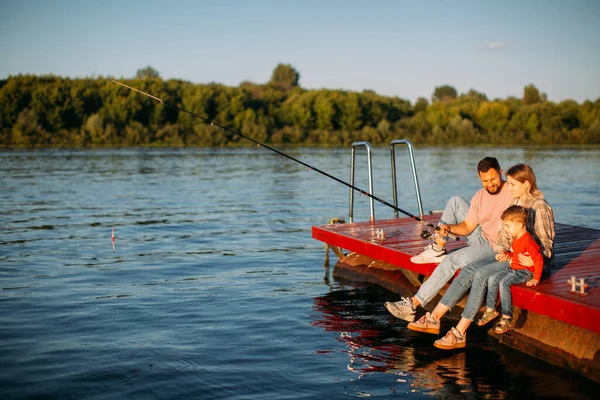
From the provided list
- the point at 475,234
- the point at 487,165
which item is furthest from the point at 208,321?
the point at 487,165

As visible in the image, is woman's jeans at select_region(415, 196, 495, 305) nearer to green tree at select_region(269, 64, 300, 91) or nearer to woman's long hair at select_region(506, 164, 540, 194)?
woman's long hair at select_region(506, 164, 540, 194)

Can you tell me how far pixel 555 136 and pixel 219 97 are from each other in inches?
1279

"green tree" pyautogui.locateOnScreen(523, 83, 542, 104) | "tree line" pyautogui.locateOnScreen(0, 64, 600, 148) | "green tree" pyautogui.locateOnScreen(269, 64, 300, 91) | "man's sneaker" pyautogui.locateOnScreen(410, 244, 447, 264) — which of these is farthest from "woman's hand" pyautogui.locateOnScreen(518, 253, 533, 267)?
"green tree" pyautogui.locateOnScreen(269, 64, 300, 91)

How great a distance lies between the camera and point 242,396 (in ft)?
19.1

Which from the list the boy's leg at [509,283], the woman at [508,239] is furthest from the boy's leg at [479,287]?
the boy's leg at [509,283]

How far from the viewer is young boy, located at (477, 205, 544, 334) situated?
6242 millimetres

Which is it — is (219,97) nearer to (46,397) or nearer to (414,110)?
(414,110)

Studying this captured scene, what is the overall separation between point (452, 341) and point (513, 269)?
90 cm

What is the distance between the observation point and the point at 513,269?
255 inches

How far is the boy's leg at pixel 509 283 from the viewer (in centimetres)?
640

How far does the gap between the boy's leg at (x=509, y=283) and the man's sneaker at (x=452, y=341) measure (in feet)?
1.65

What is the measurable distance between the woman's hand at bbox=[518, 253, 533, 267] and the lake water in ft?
3.09

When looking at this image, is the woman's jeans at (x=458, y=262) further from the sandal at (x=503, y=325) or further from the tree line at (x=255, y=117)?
the tree line at (x=255, y=117)

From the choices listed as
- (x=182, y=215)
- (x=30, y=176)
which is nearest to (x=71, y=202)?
(x=182, y=215)
